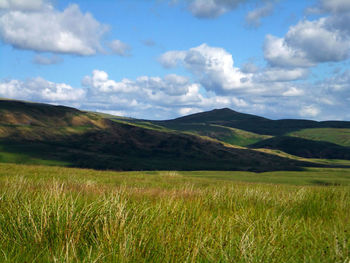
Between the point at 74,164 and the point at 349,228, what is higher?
the point at 349,228

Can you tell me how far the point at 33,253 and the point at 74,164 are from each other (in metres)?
91.2

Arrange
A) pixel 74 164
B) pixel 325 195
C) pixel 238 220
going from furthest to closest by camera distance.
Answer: pixel 74 164, pixel 325 195, pixel 238 220

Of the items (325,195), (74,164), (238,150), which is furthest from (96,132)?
(325,195)

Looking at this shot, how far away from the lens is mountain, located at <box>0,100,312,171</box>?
99.2m

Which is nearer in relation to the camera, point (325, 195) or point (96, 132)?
point (325, 195)

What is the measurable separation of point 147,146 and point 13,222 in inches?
5067

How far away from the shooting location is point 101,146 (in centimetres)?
12288

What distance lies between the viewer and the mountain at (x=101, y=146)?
9919 cm

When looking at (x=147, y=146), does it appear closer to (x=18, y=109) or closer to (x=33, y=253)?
(x=18, y=109)

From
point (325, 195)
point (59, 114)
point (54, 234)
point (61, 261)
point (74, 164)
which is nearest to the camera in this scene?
point (61, 261)

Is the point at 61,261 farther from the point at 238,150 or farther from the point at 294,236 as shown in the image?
the point at 238,150

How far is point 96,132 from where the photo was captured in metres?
135

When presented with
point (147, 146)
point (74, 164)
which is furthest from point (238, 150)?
point (74, 164)

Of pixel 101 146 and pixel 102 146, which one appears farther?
pixel 102 146
